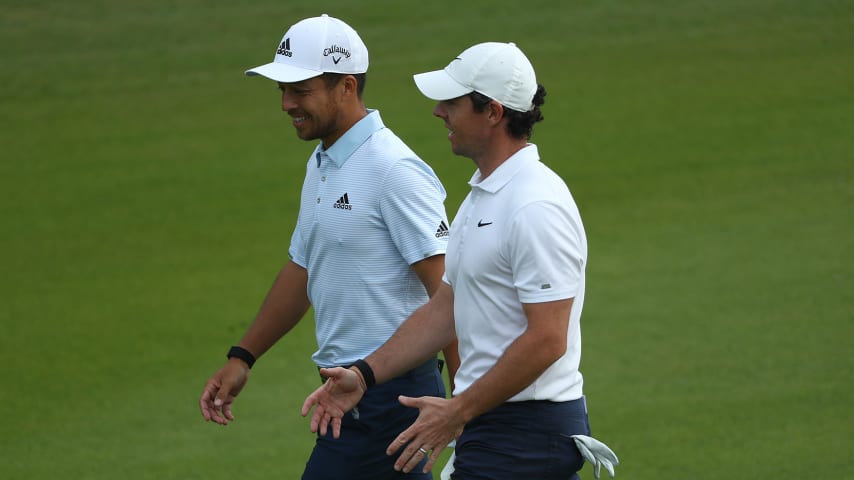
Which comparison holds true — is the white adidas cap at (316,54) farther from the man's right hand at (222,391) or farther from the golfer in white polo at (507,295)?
the man's right hand at (222,391)

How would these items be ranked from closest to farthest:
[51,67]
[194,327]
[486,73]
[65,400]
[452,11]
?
[486,73], [65,400], [194,327], [51,67], [452,11]

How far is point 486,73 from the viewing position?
427 cm

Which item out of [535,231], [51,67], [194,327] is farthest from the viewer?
[51,67]

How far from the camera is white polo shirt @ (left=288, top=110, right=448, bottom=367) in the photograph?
4891mm

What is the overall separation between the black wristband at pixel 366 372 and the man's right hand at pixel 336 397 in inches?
0.8

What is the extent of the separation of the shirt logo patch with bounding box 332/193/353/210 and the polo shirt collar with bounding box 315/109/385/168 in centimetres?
14

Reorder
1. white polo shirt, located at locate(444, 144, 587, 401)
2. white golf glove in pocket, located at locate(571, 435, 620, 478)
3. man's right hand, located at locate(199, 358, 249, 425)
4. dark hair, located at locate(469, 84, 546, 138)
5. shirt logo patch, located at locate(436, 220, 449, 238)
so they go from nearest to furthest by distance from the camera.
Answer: white polo shirt, located at locate(444, 144, 587, 401) < white golf glove in pocket, located at locate(571, 435, 620, 478) < dark hair, located at locate(469, 84, 546, 138) < shirt logo patch, located at locate(436, 220, 449, 238) < man's right hand, located at locate(199, 358, 249, 425)

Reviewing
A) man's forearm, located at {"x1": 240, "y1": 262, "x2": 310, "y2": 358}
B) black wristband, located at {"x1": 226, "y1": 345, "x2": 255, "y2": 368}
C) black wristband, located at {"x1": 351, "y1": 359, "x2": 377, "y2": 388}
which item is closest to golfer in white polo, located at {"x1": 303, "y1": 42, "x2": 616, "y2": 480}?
black wristband, located at {"x1": 351, "y1": 359, "x2": 377, "y2": 388}

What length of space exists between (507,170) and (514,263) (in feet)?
1.18

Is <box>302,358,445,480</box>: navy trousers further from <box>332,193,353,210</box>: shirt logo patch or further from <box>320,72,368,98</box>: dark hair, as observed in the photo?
<box>320,72,368,98</box>: dark hair

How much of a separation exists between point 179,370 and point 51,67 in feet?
24.1

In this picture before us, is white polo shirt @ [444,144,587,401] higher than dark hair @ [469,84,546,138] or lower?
lower

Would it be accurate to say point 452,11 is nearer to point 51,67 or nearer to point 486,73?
point 51,67

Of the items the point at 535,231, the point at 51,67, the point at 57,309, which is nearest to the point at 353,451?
the point at 535,231
